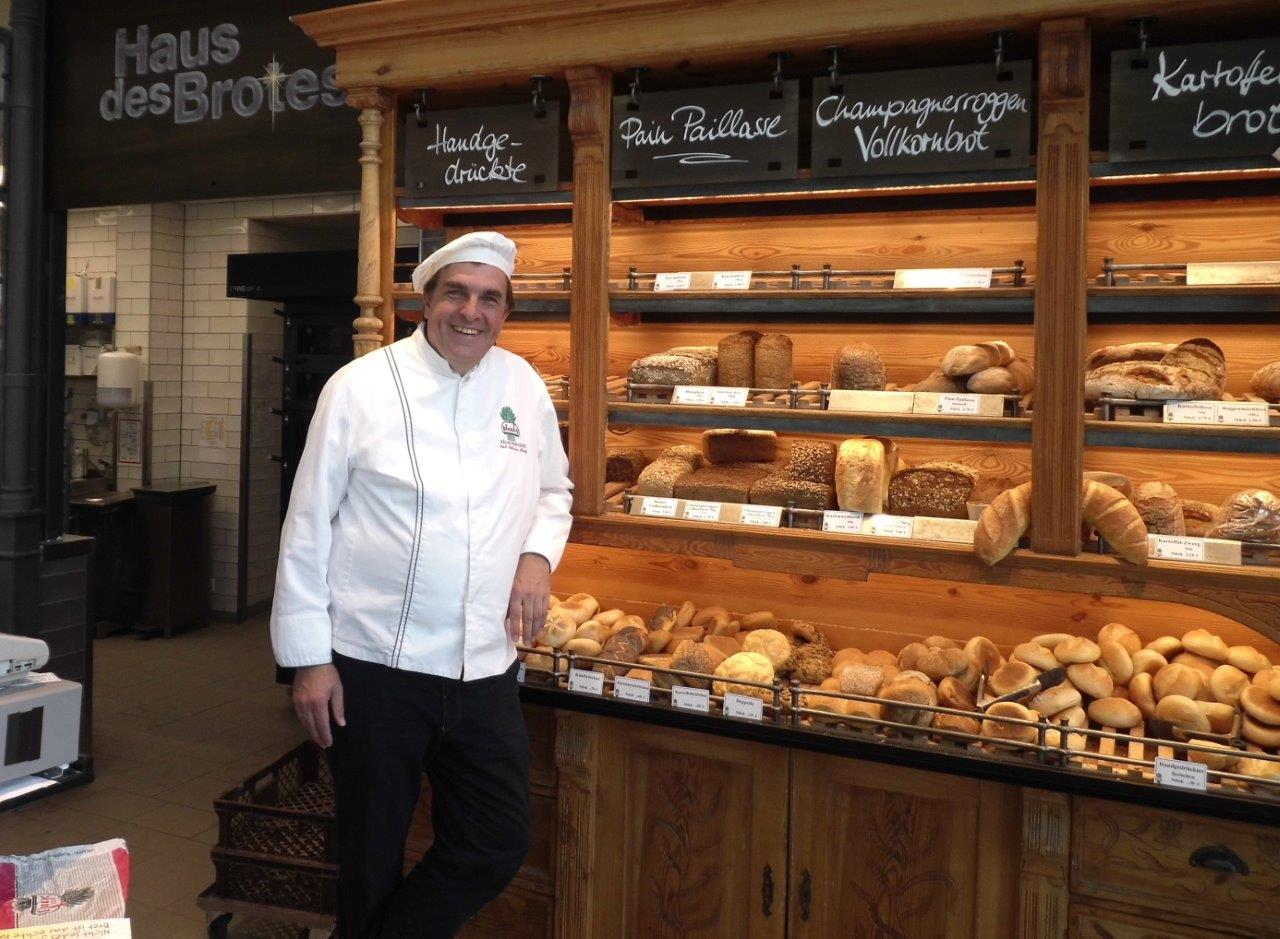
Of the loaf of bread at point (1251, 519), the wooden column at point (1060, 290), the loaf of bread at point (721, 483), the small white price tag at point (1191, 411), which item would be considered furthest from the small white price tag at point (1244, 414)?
the loaf of bread at point (721, 483)

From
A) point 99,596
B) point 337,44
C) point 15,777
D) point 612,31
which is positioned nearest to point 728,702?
point 15,777

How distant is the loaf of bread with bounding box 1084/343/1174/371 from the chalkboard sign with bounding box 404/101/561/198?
1455 mm

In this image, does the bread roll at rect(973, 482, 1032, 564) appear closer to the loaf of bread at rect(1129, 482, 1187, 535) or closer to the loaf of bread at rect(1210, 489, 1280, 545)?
the loaf of bread at rect(1129, 482, 1187, 535)

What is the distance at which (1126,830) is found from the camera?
6.80 feet

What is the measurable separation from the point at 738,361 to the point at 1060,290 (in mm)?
815

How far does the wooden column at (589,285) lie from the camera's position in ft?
8.66

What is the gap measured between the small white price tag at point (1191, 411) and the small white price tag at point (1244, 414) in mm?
15

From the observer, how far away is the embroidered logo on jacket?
7.39 feet

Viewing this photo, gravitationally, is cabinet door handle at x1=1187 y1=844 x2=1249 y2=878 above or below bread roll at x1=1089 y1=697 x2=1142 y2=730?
below

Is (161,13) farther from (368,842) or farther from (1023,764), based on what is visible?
(1023,764)

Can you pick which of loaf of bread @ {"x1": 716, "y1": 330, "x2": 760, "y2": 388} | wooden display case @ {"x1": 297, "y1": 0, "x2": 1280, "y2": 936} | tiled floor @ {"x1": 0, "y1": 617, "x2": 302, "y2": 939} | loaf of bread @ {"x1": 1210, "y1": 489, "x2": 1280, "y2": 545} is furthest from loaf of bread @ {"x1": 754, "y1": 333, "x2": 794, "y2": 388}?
tiled floor @ {"x1": 0, "y1": 617, "x2": 302, "y2": 939}

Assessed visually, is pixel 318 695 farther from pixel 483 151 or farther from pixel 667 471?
pixel 483 151

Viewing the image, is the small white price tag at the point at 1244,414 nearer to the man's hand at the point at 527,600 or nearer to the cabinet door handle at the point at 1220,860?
the cabinet door handle at the point at 1220,860

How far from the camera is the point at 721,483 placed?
2658 mm
